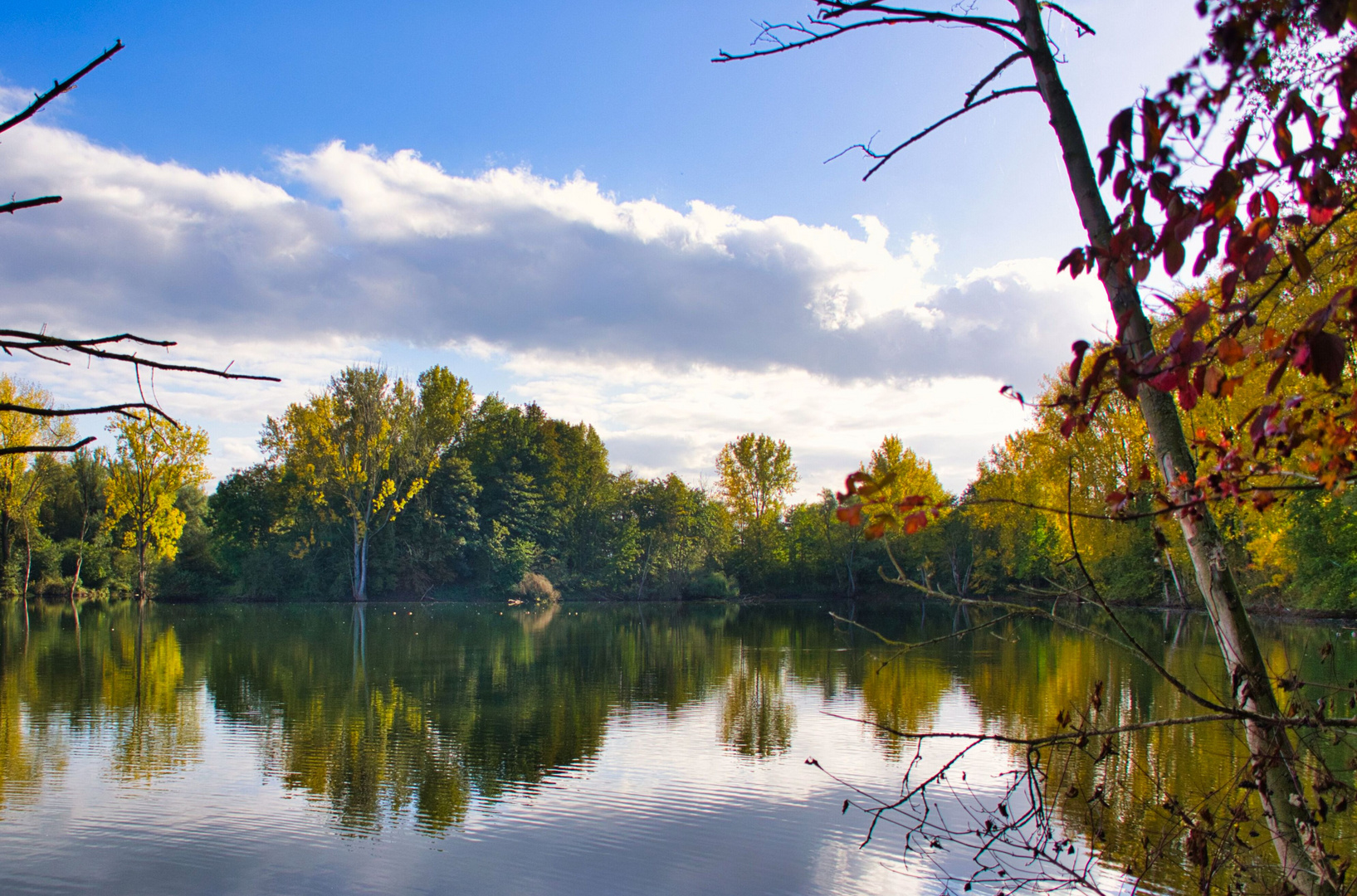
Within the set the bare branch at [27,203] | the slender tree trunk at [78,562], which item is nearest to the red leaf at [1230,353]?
the bare branch at [27,203]

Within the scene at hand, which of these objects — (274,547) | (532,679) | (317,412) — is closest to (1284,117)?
(532,679)

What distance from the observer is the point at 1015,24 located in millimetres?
3080

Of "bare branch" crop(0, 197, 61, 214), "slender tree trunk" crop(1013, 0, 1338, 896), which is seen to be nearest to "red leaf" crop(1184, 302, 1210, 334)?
Answer: "slender tree trunk" crop(1013, 0, 1338, 896)

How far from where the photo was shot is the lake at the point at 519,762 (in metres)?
6.31

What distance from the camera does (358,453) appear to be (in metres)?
41.1

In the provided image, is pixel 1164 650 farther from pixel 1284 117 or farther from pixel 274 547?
pixel 274 547

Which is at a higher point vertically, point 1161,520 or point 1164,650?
point 1161,520

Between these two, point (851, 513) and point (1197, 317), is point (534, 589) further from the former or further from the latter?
point (1197, 317)

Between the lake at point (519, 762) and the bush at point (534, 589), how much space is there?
84.1 feet

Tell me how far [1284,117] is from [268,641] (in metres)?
23.3

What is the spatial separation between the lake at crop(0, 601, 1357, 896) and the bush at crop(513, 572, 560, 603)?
25.6 meters

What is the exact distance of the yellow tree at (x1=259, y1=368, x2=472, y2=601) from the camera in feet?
134

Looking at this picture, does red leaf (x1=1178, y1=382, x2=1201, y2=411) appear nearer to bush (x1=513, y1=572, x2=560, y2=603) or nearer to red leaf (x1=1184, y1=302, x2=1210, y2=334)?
red leaf (x1=1184, y1=302, x2=1210, y2=334)

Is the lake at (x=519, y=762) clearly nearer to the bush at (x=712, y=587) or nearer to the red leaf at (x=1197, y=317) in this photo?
the red leaf at (x=1197, y=317)
